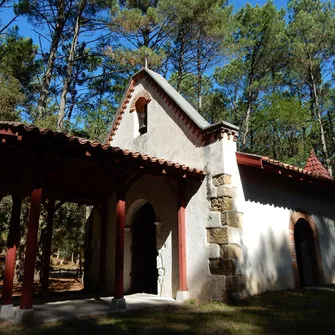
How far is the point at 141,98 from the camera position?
10.3m

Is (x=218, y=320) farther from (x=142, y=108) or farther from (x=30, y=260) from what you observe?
(x=142, y=108)

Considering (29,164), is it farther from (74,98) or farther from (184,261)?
(74,98)

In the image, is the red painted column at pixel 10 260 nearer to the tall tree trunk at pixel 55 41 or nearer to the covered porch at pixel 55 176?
the covered porch at pixel 55 176

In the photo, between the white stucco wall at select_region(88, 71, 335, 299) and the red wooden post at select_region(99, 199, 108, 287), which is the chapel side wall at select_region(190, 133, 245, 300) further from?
the red wooden post at select_region(99, 199, 108, 287)

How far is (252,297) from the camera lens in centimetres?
651

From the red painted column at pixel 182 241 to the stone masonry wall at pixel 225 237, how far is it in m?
0.63

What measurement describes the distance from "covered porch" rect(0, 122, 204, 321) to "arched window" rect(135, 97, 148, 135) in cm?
242

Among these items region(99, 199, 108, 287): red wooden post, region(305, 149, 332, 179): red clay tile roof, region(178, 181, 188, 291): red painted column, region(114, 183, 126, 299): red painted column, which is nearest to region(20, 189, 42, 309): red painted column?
region(114, 183, 126, 299): red painted column

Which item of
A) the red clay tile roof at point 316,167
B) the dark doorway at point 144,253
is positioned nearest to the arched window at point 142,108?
the dark doorway at point 144,253

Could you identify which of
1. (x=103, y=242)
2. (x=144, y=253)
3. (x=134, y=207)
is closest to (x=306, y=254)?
(x=144, y=253)

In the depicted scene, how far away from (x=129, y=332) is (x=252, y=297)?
10.8 feet

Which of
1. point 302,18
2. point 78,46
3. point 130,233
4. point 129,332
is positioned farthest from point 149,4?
point 129,332

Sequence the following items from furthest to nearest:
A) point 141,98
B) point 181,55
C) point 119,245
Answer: point 181,55, point 141,98, point 119,245

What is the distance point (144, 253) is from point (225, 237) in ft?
11.2
